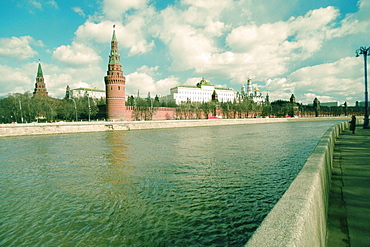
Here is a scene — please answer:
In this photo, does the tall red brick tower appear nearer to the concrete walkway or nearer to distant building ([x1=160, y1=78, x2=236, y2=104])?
the concrete walkway

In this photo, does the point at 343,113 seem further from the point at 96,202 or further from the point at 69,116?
the point at 96,202

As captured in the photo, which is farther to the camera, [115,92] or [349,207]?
[115,92]

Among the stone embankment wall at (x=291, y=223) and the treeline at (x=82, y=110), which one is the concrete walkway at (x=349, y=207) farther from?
the treeline at (x=82, y=110)

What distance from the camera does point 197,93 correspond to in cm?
11156

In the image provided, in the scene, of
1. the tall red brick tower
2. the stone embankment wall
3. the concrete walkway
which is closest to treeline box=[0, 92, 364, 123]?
the tall red brick tower

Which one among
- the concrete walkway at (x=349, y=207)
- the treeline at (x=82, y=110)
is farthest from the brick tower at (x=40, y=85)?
the concrete walkway at (x=349, y=207)

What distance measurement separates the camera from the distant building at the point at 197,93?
107 m

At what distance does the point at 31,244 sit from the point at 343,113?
12319 cm

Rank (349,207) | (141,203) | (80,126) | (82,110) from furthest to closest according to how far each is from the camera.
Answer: (82,110)
(80,126)
(141,203)
(349,207)

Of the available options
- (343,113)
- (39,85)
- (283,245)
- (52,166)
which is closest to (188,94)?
(39,85)

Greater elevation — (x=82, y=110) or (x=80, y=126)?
(x=82, y=110)

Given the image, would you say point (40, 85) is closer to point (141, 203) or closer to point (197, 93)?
point (197, 93)

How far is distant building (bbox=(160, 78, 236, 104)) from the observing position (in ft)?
352

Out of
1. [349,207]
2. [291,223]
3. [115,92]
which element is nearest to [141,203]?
[349,207]
